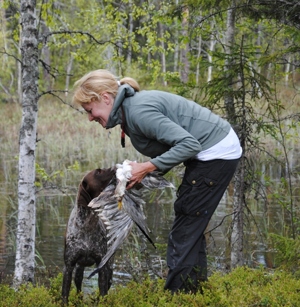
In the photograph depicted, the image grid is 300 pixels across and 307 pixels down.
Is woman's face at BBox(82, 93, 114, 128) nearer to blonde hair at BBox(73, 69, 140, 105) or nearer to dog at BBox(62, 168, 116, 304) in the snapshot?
blonde hair at BBox(73, 69, 140, 105)

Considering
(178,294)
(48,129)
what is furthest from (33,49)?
(48,129)

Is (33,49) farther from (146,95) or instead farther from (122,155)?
(122,155)

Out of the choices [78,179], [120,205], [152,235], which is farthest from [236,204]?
[78,179]

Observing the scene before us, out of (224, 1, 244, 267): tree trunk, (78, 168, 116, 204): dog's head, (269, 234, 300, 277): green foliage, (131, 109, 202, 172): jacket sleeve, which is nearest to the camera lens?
(131, 109, 202, 172): jacket sleeve

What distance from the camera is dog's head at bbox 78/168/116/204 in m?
4.82

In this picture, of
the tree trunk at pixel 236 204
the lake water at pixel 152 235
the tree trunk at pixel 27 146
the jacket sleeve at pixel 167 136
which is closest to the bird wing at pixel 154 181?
the jacket sleeve at pixel 167 136

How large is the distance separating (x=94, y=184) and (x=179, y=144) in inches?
30.3

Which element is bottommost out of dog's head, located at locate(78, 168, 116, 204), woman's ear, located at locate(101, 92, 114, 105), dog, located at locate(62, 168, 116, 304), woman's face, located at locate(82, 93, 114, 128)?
dog, located at locate(62, 168, 116, 304)

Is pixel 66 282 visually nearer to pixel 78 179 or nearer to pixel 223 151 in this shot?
pixel 223 151

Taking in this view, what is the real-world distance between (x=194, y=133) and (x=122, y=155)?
12634 mm

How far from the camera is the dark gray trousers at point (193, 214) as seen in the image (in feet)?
16.0

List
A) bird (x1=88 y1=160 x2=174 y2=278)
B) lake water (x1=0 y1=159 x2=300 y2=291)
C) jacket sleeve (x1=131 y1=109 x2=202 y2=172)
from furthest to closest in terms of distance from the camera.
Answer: lake water (x1=0 y1=159 x2=300 y2=291) < bird (x1=88 y1=160 x2=174 y2=278) < jacket sleeve (x1=131 y1=109 x2=202 y2=172)

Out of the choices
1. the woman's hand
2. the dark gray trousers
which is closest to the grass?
the dark gray trousers

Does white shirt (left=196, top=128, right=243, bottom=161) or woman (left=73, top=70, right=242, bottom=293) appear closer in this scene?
woman (left=73, top=70, right=242, bottom=293)
